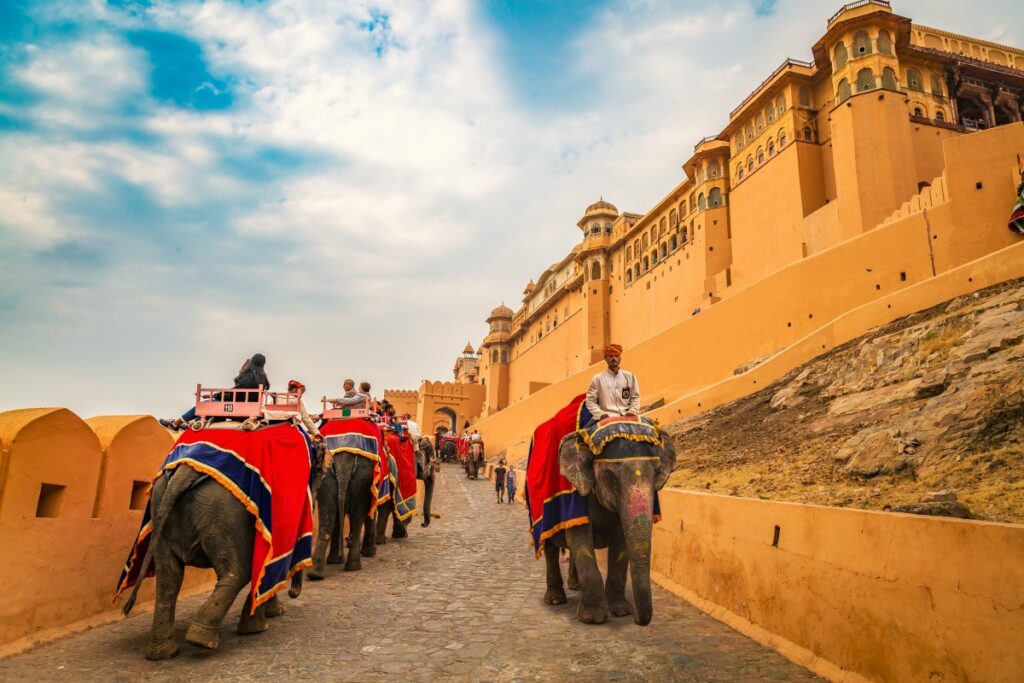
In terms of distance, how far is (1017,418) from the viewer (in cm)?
701

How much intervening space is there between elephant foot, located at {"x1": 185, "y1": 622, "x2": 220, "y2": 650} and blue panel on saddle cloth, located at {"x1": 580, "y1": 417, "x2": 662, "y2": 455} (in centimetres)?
347

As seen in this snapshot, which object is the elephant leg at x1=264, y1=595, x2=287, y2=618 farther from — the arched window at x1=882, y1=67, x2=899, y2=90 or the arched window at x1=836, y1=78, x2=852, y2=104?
the arched window at x1=882, y1=67, x2=899, y2=90

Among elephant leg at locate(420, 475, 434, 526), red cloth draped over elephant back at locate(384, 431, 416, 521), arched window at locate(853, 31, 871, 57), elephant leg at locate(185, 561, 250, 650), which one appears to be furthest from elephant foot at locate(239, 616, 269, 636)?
arched window at locate(853, 31, 871, 57)

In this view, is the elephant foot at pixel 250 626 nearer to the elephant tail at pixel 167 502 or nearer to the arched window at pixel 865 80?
the elephant tail at pixel 167 502

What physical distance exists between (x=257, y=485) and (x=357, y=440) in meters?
3.76

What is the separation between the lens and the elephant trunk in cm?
500

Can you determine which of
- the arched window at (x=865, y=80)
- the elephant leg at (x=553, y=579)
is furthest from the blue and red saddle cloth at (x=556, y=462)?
the arched window at (x=865, y=80)

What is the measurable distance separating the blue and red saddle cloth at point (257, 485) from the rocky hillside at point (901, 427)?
534 cm

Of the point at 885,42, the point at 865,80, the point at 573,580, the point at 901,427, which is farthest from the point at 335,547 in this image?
the point at 885,42

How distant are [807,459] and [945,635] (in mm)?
6517

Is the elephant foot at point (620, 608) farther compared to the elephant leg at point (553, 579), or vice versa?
the elephant leg at point (553, 579)

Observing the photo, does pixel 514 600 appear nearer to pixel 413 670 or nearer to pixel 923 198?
pixel 413 670

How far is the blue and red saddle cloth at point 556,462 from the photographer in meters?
5.82

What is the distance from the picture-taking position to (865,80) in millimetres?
23797
